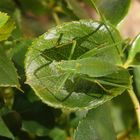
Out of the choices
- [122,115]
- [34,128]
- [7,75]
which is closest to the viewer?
[7,75]

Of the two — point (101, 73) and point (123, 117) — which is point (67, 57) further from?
point (123, 117)

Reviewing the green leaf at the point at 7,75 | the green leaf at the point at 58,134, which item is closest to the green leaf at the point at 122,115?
the green leaf at the point at 58,134

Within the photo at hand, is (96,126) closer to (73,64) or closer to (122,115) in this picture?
(73,64)

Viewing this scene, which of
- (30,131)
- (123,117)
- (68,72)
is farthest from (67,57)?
(123,117)

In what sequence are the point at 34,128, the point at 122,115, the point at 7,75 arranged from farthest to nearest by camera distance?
the point at 122,115, the point at 34,128, the point at 7,75

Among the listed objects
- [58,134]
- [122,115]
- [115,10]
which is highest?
[115,10]

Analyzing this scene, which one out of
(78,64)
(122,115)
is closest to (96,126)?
(78,64)
